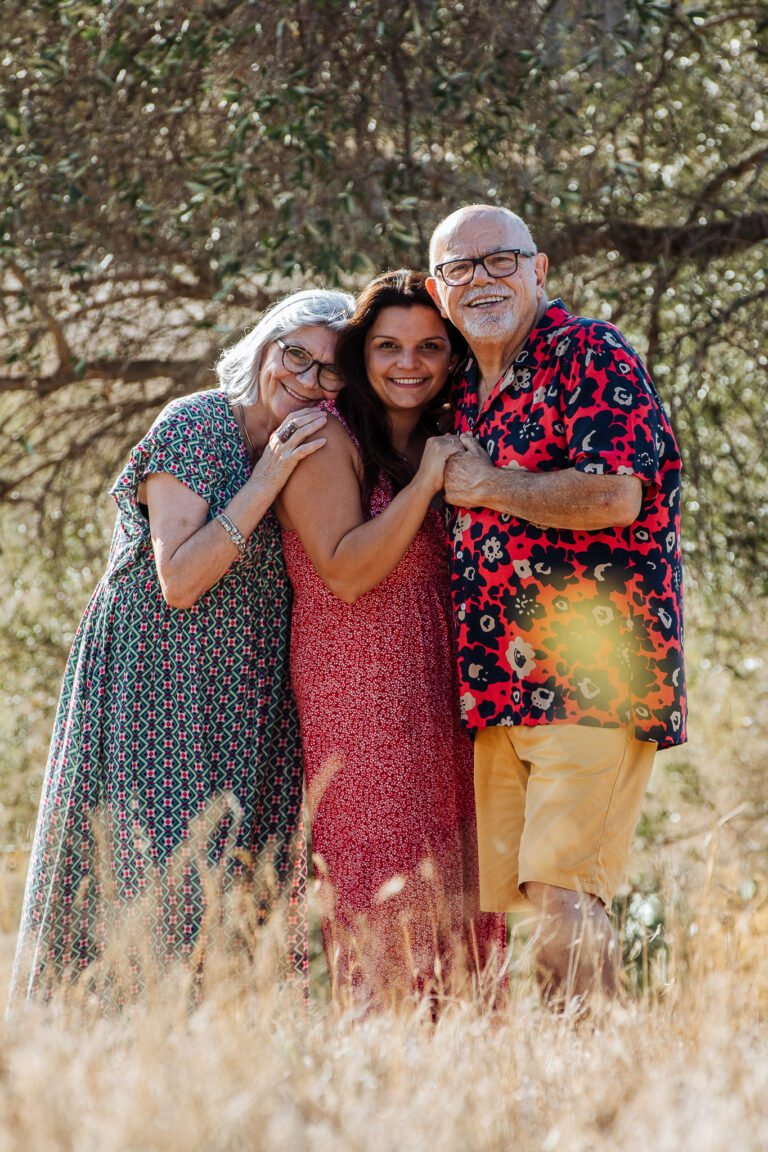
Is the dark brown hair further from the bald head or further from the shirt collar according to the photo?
the shirt collar

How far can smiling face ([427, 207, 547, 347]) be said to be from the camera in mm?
3014

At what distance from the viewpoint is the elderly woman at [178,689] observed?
9.95ft

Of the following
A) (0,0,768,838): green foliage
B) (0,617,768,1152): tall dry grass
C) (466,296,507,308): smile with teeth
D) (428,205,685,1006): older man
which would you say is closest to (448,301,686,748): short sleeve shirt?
(428,205,685,1006): older man

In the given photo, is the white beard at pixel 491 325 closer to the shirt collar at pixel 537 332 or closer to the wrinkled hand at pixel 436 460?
the shirt collar at pixel 537 332

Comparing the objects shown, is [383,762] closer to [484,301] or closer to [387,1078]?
[387,1078]

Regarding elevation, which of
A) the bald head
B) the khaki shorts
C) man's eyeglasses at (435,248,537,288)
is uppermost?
the bald head

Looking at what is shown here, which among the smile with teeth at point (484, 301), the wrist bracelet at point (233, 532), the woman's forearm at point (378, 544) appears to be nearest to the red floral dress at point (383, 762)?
the woman's forearm at point (378, 544)

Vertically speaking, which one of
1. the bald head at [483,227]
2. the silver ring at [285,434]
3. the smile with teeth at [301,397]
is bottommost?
the silver ring at [285,434]

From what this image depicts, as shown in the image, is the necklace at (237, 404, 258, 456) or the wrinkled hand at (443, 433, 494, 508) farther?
the necklace at (237, 404, 258, 456)

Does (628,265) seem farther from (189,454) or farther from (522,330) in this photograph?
(189,454)

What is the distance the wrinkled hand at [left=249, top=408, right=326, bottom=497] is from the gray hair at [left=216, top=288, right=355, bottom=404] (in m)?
0.22

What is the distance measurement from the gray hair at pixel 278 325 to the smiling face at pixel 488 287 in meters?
0.32

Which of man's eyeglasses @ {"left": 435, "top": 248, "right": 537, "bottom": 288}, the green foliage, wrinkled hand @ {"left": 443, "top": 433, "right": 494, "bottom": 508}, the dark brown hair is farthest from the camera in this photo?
the green foliage

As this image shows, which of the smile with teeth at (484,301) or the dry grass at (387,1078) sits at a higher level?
the smile with teeth at (484,301)
